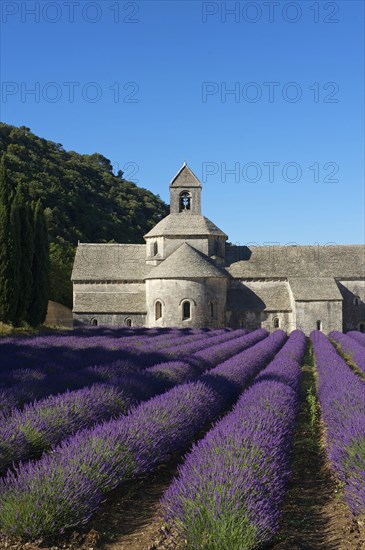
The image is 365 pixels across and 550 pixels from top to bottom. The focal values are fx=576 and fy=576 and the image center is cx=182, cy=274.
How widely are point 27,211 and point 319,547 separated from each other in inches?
958

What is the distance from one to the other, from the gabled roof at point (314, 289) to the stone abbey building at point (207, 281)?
6cm

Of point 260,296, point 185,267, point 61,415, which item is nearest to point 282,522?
point 61,415

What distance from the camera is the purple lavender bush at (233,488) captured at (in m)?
3.93

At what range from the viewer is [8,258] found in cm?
2481

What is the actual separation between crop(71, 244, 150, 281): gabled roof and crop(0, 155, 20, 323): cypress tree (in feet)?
41.1

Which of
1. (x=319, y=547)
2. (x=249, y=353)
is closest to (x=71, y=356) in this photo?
(x=249, y=353)

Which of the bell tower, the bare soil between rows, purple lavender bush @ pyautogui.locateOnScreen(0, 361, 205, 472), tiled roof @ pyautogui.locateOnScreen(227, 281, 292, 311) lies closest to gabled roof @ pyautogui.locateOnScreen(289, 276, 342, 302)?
tiled roof @ pyautogui.locateOnScreen(227, 281, 292, 311)

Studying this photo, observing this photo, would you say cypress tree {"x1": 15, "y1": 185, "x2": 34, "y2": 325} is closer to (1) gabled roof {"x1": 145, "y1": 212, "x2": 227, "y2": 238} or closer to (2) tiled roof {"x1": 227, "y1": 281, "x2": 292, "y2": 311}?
(1) gabled roof {"x1": 145, "y1": 212, "x2": 227, "y2": 238}

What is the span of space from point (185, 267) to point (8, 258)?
1212cm

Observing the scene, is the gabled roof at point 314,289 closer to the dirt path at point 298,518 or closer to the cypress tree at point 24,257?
the cypress tree at point 24,257

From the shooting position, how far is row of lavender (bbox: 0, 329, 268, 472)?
5.92 meters

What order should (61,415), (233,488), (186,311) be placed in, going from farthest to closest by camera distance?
(186,311), (61,415), (233,488)

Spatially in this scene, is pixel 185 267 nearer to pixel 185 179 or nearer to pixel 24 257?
pixel 185 179

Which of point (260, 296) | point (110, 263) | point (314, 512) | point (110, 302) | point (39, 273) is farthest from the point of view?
point (110, 263)
